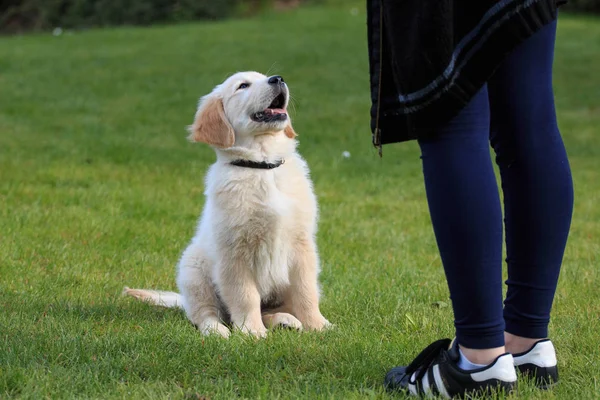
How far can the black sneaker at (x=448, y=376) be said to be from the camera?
2.12m

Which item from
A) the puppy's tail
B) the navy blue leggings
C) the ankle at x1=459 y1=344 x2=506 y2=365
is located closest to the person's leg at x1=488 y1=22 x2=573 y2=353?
the navy blue leggings

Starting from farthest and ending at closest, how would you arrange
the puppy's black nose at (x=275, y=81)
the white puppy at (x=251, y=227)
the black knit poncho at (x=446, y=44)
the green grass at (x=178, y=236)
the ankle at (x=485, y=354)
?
the puppy's black nose at (x=275, y=81)
the white puppy at (x=251, y=227)
the green grass at (x=178, y=236)
the ankle at (x=485, y=354)
the black knit poncho at (x=446, y=44)

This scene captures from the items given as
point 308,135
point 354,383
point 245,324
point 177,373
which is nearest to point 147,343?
point 177,373

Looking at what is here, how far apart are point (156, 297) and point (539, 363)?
71.7 inches

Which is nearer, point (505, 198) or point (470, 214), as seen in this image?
point (470, 214)

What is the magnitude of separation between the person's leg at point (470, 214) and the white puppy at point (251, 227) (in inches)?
46.7

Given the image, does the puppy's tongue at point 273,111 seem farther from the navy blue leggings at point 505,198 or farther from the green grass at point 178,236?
the navy blue leggings at point 505,198

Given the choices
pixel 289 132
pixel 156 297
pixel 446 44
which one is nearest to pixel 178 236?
pixel 156 297

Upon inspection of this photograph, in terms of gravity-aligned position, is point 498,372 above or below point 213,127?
below

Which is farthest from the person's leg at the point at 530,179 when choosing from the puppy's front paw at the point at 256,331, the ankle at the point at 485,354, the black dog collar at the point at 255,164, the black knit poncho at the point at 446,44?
the black dog collar at the point at 255,164

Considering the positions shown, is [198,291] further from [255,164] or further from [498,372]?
[498,372]

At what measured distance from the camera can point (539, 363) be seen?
2303 millimetres

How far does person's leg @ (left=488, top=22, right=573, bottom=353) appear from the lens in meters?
2.14

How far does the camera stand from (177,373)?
8.13 ft
